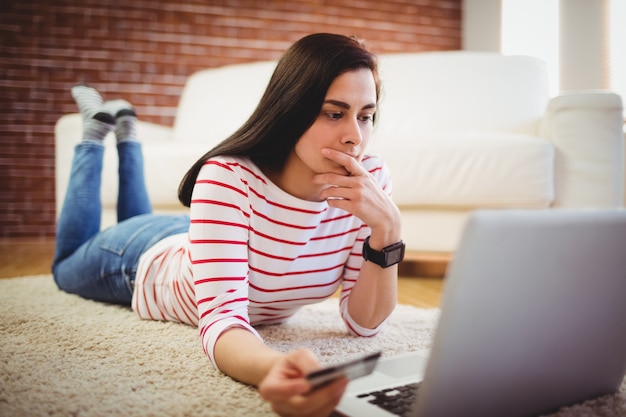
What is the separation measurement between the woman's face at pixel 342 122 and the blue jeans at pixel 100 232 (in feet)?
2.12

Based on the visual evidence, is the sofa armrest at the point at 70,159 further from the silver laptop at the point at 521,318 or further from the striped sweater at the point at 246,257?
the silver laptop at the point at 521,318

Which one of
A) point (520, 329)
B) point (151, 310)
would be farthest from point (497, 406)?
point (151, 310)

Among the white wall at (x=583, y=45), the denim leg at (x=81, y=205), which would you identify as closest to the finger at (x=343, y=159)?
the denim leg at (x=81, y=205)

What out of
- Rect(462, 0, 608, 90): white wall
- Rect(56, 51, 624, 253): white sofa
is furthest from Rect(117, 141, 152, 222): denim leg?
A: Rect(462, 0, 608, 90): white wall

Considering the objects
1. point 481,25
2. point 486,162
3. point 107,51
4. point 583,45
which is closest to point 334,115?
point 486,162

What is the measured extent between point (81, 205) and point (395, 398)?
126 cm

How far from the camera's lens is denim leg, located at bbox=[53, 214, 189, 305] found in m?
1.45

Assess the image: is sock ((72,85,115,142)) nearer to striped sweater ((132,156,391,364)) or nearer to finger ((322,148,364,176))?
striped sweater ((132,156,391,364))

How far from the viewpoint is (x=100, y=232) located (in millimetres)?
1626

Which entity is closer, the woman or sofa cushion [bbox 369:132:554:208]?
the woman

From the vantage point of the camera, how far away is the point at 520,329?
23.6 inches

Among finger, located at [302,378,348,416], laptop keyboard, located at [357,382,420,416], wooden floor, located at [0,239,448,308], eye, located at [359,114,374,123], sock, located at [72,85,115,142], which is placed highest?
sock, located at [72,85,115,142]

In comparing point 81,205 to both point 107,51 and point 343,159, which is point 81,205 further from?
point 107,51

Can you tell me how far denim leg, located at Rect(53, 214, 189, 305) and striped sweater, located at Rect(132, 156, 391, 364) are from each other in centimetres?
7
